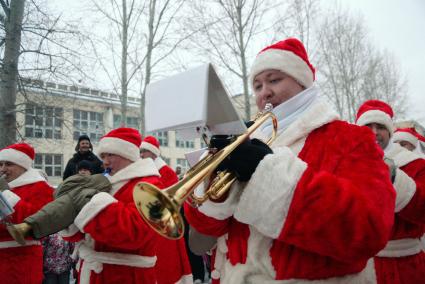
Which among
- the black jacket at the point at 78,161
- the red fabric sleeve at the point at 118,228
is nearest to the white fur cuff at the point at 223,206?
the red fabric sleeve at the point at 118,228

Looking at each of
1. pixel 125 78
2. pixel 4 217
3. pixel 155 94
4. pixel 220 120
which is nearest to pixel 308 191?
pixel 220 120

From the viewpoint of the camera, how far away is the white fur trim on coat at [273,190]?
4.33ft

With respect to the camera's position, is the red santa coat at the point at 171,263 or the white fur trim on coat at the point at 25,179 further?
the red santa coat at the point at 171,263

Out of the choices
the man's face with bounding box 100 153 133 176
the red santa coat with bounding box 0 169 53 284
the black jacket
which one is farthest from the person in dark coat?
the man's face with bounding box 100 153 133 176

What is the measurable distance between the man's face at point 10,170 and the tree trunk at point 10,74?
124 cm

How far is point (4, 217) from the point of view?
9.03ft

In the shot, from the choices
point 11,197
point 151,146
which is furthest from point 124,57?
point 11,197

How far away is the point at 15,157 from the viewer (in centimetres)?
441

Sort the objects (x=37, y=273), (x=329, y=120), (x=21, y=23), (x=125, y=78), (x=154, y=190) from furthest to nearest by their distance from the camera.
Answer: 1. (x=125, y=78)
2. (x=21, y=23)
3. (x=37, y=273)
4. (x=329, y=120)
5. (x=154, y=190)

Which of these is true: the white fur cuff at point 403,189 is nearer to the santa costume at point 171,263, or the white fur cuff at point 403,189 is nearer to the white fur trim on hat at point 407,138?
the white fur trim on hat at point 407,138

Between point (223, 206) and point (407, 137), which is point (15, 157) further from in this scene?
point (407, 137)

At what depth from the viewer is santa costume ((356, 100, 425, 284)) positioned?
2.68 m

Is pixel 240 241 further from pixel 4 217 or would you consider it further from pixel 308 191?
pixel 4 217

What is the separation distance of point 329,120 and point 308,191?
1.60ft
